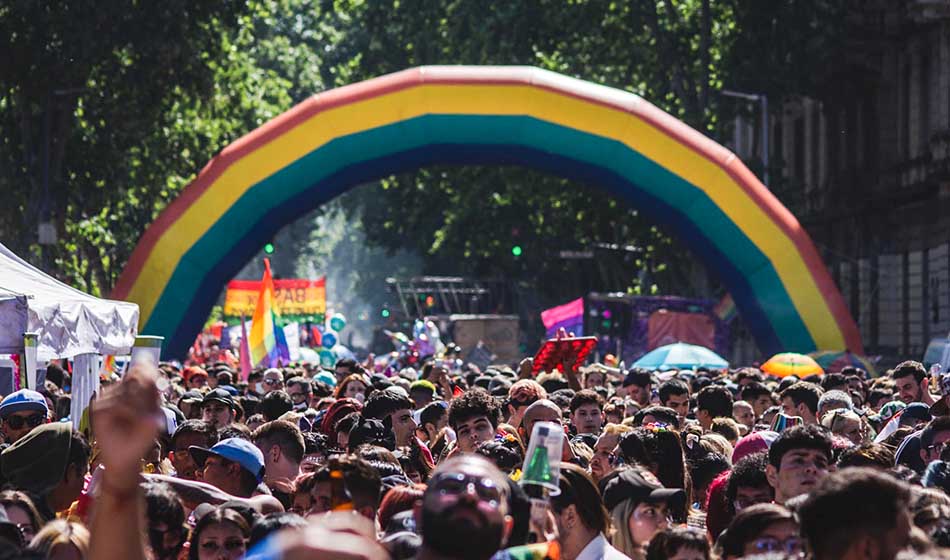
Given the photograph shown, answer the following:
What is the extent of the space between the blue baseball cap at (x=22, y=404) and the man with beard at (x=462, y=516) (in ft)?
22.2

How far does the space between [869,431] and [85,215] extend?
93.4ft

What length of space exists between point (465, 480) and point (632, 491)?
2786 millimetres

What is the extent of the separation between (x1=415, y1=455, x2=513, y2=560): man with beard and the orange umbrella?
16828mm

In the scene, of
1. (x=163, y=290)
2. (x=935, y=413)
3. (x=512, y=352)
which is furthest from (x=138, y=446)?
(x=512, y=352)

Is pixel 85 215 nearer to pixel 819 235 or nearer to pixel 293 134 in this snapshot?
pixel 293 134

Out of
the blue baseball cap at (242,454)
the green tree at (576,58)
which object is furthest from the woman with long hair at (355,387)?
the green tree at (576,58)

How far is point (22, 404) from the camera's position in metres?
10.5

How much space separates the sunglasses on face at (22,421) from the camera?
10391 mm

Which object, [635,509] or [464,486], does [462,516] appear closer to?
[464,486]

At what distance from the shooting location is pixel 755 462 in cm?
780

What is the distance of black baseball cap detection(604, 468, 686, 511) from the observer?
266 inches

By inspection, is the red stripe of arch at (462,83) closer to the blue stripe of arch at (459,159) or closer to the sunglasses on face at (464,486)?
the blue stripe of arch at (459,159)

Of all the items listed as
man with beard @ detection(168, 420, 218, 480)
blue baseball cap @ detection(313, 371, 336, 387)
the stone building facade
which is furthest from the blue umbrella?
man with beard @ detection(168, 420, 218, 480)

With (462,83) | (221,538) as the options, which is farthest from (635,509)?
(462,83)
